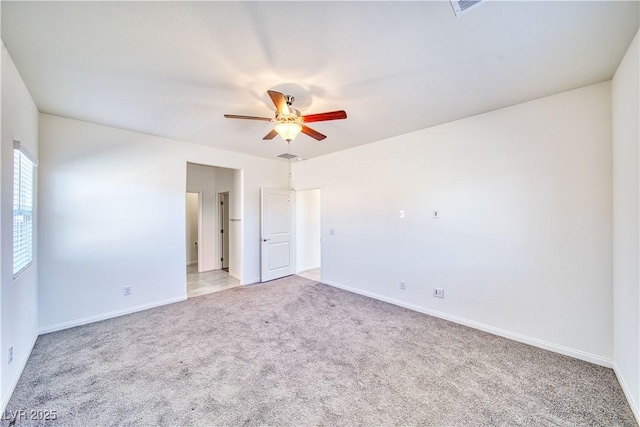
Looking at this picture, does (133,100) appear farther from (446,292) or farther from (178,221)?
(446,292)

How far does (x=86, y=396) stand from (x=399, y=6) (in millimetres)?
3541

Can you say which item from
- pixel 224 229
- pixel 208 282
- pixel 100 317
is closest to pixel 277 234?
pixel 208 282

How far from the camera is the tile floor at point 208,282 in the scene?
453 cm

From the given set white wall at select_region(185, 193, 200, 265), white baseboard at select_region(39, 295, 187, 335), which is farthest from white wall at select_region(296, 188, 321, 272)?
white wall at select_region(185, 193, 200, 265)

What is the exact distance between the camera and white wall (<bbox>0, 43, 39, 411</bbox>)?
1830mm

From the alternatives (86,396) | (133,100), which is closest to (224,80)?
(133,100)

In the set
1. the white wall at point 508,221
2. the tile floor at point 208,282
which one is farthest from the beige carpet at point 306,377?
the tile floor at point 208,282

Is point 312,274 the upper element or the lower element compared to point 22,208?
lower

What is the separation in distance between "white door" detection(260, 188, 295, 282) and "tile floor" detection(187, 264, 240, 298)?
0.74 metres

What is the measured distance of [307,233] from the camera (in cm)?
616

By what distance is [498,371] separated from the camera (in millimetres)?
2180

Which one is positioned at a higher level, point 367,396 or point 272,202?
A: point 272,202

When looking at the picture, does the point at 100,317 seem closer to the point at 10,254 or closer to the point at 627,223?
the point at 10,254

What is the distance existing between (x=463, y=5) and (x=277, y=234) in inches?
A: 179
